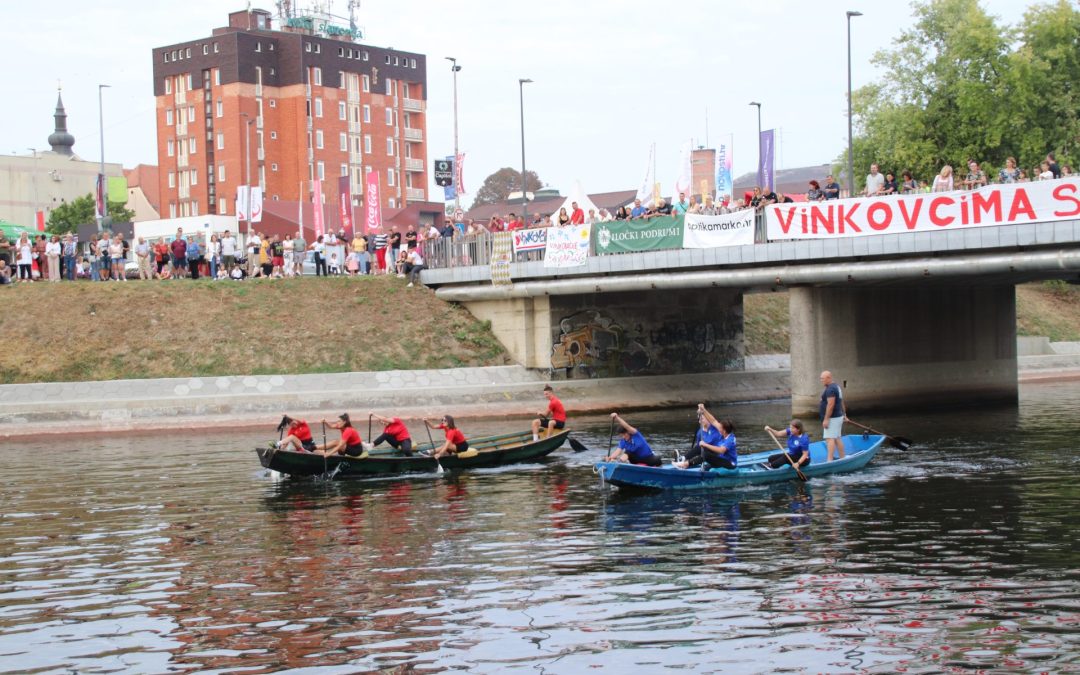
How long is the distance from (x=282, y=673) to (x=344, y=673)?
0.65 metres

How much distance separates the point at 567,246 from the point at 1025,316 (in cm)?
2926

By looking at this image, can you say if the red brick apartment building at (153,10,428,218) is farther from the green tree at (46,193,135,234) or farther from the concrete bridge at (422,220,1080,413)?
the concrete bridge at (422,220,1080,413)

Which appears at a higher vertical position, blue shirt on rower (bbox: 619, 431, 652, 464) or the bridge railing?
the bridge railing

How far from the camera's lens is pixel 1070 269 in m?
30.5

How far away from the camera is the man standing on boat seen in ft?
83.5

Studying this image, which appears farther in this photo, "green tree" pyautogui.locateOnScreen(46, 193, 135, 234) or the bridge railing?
"green tree" pyautogui.locateOnScreen(46, 193, 135, 234)

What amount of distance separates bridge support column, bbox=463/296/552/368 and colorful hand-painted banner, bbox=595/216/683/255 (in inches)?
226

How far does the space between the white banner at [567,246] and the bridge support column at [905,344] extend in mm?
7864

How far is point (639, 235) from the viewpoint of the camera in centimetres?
4003

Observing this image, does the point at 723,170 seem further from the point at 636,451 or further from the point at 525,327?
the point at 636,451

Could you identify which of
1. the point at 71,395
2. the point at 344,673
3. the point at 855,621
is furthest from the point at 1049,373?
the point at 344,673

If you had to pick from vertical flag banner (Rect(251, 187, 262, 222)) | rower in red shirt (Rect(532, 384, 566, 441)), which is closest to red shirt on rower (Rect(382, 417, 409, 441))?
rower in red shirt (Rect(532, 384, 566, 441))

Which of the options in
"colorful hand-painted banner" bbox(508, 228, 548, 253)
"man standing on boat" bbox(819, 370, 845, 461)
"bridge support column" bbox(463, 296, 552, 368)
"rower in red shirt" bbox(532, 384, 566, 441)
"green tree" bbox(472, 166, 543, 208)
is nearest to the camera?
"man standing on boat" bbox(819, 370, 845, 461)

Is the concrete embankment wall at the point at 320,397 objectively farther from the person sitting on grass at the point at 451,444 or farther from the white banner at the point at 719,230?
the person sitting on grass at the point at 451,444
